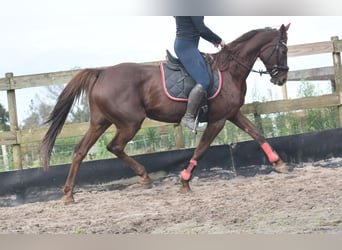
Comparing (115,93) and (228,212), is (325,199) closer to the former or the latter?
(228,212)

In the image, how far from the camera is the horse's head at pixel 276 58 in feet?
6.24

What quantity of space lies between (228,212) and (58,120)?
3.41 feet

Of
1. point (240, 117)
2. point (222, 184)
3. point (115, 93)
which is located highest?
point (115, 93)

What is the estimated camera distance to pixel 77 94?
6.79 ft

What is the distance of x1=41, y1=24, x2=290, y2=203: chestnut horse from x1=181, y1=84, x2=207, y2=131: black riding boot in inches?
3.3

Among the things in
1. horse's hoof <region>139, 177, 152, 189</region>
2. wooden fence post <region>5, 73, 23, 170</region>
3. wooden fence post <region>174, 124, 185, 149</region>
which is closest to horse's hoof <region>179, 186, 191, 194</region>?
horse's hoof <region>139, 177, 152, 189</region>

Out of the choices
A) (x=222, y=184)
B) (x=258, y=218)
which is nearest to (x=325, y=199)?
(x=258, y=218)

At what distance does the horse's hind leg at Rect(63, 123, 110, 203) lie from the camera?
203 centimetres

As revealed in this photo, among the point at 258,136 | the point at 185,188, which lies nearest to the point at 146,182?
the point at 185,188

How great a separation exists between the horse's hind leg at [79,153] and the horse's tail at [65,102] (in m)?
0.12

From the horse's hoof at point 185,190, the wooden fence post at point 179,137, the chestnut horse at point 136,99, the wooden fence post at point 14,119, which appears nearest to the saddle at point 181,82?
the chestnut horse at point 136,99

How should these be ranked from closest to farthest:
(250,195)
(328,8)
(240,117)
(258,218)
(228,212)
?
(328,8) < (258,218) < (228,212) < (250,195) < (240,117)

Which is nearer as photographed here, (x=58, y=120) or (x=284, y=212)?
(x=284, y=212)

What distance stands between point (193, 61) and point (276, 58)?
37 centimetres
